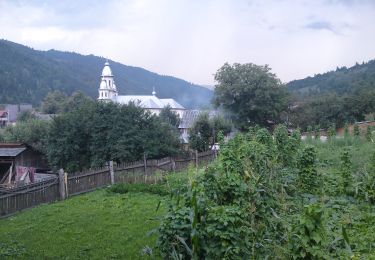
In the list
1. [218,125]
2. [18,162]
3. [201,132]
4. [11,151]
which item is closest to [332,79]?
[218,125]

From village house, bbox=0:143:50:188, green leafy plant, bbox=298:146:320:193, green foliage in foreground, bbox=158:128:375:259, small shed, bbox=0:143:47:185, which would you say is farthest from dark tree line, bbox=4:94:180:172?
green foliage in foreground, bbox=158:128:375:259

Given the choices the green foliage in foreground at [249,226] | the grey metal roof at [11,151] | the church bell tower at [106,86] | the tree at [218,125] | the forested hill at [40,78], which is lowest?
the grey metal roof at [11,151]

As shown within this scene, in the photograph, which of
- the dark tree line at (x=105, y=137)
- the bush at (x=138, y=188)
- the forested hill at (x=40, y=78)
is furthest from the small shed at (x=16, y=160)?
the forested hill at (x=40, y=78)

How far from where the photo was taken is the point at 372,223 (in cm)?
626

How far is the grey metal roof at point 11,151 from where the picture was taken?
23911 millimetres

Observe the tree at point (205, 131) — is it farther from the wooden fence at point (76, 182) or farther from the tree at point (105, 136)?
the wooden fence at point (76, 182)

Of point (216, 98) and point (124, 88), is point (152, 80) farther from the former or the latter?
point (216, 98)

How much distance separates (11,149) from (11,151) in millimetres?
472

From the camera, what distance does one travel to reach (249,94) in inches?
1475

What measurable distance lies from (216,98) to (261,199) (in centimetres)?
A: 3443

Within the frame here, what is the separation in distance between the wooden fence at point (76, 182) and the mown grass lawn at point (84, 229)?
50cm

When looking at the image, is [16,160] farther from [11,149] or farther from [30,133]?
[30,133]

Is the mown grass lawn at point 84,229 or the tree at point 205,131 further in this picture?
the tree at point 205,131

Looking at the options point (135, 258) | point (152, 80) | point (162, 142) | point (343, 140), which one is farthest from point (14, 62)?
point (135, 258)
